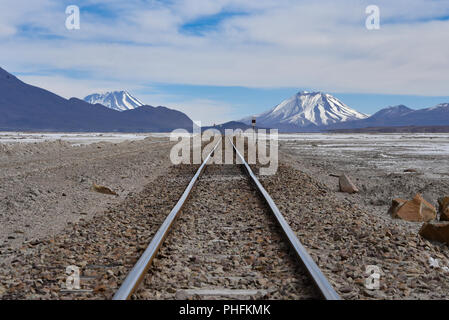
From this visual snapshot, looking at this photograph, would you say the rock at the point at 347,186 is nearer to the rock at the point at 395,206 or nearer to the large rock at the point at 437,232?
the rock at the point at 395,206

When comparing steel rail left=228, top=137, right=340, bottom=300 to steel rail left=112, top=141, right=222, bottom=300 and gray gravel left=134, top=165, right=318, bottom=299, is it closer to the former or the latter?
gray gravel left=134, top=165, right=318, bottom=299

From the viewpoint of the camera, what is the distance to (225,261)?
551 centimetres

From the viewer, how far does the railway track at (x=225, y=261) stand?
14.7 feet

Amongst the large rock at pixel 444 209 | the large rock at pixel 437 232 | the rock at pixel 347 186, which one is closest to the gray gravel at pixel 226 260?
the large rock at pixel 437 232

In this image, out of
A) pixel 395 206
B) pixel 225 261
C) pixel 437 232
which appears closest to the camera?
pixel 225 261

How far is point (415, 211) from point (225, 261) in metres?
4.48

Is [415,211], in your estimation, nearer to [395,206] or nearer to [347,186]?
[395,206]

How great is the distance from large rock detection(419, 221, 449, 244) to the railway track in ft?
6.56

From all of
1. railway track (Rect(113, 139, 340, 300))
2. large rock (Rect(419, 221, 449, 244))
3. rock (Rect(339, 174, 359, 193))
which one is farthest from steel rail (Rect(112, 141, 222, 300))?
rock (Rect(339, 174, 359, 193))

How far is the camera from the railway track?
4477 mm

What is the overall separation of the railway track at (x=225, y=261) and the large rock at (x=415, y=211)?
2.33 meters

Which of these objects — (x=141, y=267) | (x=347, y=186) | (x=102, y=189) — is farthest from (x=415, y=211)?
(x=102, y=189)
